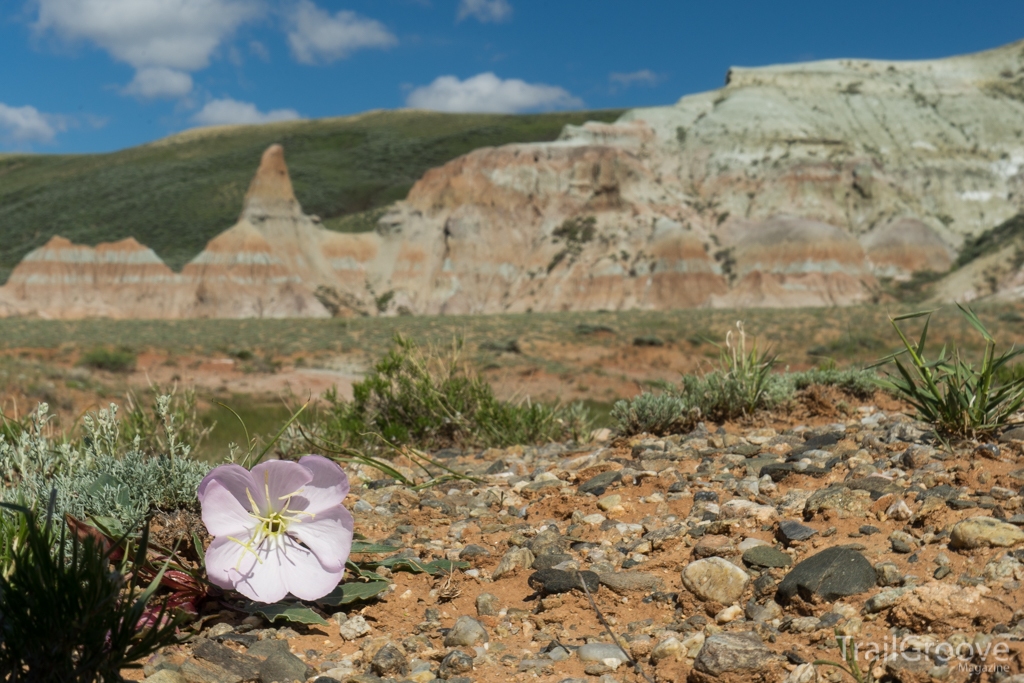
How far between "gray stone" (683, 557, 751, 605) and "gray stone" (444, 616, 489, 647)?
839mm

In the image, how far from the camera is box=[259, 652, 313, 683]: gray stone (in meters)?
2.34

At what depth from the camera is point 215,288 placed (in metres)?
55.0

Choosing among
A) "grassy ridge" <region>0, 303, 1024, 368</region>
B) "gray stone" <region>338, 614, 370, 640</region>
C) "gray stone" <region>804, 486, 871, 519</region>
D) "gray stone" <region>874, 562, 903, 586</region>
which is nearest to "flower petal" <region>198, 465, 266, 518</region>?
"gray stone" <region>338, 614, 370, 640</region>

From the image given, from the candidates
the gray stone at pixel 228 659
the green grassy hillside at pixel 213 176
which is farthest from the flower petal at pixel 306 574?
the green grassy hillside at pixel 213 176

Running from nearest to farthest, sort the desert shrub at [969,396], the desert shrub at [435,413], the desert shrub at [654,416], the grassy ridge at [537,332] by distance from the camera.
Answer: the desert shrub at [969,396], the desert shrub at [654,416], the desert shrub at [435,413], the grassy ridge at [537,332]

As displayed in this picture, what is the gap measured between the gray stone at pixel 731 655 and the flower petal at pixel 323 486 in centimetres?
130

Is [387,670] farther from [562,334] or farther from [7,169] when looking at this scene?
[7,169]

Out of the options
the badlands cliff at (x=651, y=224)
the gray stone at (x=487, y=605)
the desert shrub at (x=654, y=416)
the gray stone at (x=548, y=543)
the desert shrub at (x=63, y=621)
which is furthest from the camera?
the badlands cliff at (x=651, y=224)

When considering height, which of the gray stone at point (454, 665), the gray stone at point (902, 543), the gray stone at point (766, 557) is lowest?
the gray stone at point (454, 665)

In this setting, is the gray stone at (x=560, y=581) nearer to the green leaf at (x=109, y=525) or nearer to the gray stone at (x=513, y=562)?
the gray stone at (x=513, y=562)

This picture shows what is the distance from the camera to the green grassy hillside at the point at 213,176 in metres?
70.8

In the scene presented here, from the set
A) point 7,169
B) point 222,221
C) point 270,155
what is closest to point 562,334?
point 270,155

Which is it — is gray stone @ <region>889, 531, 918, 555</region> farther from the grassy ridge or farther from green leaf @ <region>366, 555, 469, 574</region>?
the grassy ridge

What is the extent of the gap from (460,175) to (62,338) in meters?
39.2
